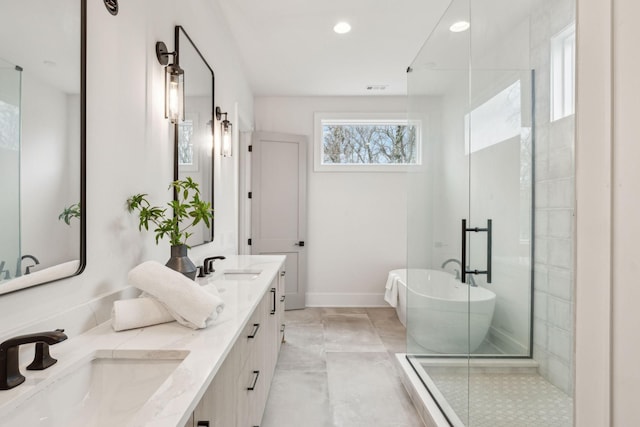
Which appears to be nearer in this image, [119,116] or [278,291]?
[119,116]

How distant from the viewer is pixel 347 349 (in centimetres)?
308

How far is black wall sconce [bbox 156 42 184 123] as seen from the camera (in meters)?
1.64

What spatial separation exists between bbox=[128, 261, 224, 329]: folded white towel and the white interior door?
3035 millimetres

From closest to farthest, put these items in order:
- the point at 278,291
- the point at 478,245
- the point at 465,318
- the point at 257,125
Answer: the point at 478,245
the point at 465,318
the point at 278,291
the point at 257,125

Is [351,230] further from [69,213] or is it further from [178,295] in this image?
[69,213]

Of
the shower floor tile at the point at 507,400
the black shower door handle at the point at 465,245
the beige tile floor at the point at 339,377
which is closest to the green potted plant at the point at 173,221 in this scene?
the beige tile floor at the point at 339,377

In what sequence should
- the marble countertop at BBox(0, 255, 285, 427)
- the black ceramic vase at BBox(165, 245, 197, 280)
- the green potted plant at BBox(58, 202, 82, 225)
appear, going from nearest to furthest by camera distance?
the marble countertop at BBox(0, 255, 285, 427) → the green potted plant at BBox(58, 202, 82, 225) → the black ceramic vase at BBox(165, 245, 197, 280)

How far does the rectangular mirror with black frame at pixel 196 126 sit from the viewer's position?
74.8 inches

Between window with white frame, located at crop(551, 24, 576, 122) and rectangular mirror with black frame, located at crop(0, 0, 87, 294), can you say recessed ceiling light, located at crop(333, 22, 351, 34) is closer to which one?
window with white frame, located at crop(551, 24, 576, 122)

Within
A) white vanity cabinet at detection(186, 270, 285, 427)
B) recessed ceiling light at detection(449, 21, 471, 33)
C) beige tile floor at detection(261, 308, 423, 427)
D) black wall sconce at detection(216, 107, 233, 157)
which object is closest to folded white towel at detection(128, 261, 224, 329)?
white vanity cabinet at detection(186, 270, 285, 427)

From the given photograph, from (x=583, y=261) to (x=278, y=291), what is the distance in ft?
7.43

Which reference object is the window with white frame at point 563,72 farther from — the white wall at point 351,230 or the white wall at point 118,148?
the white wall at point 351,230

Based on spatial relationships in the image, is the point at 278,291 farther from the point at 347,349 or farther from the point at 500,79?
the point at 500,79

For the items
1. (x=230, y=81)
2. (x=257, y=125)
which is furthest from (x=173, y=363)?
(x=257, y=125)
